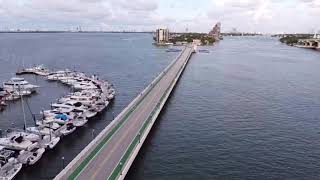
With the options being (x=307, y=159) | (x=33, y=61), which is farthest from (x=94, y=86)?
(x=33, y=61)

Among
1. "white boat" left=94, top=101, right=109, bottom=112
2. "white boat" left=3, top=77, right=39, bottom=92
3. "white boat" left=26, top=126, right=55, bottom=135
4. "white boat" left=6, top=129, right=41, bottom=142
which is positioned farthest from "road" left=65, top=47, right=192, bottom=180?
"white boat" left=3, top=77, right=39, bottom=92

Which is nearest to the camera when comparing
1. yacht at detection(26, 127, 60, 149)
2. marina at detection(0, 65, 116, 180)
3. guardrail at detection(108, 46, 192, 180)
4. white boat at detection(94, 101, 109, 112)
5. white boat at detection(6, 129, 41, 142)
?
guardrail at detection(108, 46, 192, 180)

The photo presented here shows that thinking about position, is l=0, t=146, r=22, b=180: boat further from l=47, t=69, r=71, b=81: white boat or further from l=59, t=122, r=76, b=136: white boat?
l=47, t=69, r=71, b=81: white boat

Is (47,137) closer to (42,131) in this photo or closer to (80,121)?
(42,131)

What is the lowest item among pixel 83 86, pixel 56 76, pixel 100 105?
pixel 100 105

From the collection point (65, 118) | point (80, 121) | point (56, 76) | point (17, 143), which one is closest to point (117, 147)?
point (17, 143)

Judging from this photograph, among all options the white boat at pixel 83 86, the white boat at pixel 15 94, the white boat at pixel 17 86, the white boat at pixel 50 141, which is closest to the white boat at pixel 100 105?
the white boat at pixel 83 86

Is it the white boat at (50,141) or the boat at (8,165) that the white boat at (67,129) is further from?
the boat at (8,165)
